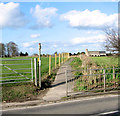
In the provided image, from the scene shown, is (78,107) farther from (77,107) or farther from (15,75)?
(15,75)

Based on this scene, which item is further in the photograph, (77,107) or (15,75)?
(15,75)

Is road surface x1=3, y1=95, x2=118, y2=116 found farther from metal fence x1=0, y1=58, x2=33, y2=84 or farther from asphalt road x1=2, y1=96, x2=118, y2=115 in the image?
metal fence x1=0, y1=58, x2=33, y2=84

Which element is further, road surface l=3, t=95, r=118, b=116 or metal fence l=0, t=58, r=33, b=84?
metal fence l=0, t=58, r=33, b=84

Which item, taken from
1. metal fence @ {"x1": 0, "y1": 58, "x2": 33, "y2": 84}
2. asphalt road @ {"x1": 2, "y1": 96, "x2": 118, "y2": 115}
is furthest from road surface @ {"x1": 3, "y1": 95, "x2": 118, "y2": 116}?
metal fence @ {"x1": 0, "y1": 58, "x2": 33, "y2": 84}

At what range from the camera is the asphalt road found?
18.9 feet

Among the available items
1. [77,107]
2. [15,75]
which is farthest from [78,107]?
[15,75]

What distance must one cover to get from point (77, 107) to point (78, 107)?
4 cm

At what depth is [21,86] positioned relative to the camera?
8719mm

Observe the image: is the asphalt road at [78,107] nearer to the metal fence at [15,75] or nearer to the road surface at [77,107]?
the road surface at [77,107]

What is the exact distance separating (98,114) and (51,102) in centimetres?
240

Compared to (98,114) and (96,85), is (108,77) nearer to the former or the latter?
(96,85)

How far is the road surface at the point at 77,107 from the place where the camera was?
577 centimetres

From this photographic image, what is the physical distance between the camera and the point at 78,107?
20.3 ft

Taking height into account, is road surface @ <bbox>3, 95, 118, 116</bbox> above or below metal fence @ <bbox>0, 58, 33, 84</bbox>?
below
